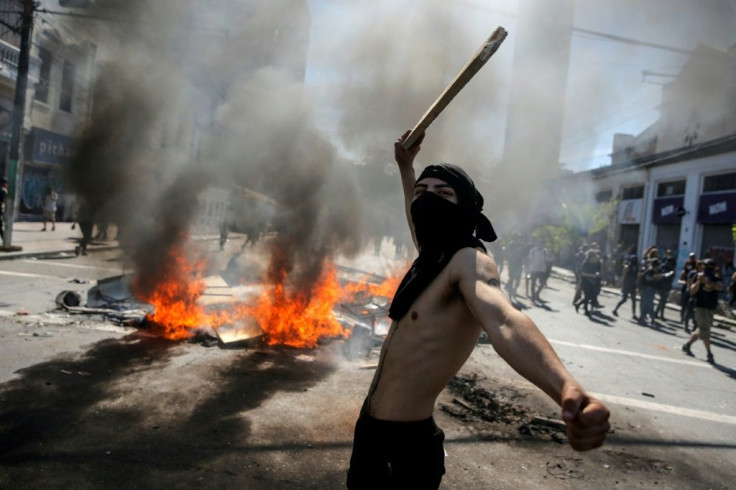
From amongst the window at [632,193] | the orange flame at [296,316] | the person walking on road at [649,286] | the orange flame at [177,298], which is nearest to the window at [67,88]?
the orange flame at [177,298]

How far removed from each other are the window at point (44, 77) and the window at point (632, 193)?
23.1 m

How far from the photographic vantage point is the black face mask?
5.14ft

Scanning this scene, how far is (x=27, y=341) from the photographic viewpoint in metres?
4.75

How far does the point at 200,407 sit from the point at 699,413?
4.72m

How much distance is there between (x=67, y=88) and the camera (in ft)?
50.9

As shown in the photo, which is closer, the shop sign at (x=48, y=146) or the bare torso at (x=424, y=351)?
the bare torso at (x=424, y=351)

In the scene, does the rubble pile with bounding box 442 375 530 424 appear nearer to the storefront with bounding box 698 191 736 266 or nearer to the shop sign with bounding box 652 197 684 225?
the storefront with bounding box 698 191 736 266

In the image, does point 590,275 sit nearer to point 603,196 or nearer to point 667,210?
point 667,210

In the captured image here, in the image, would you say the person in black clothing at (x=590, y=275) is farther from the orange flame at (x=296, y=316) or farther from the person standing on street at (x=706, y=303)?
the orange flame at (x=296, y=316)

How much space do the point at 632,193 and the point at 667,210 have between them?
3561 millimetres

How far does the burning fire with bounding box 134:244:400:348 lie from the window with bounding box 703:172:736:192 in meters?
15.7

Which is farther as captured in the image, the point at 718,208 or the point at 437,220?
the point at 718,208

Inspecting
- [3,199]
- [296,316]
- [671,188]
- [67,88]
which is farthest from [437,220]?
[671,188]

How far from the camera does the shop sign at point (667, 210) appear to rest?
18.4 meters
